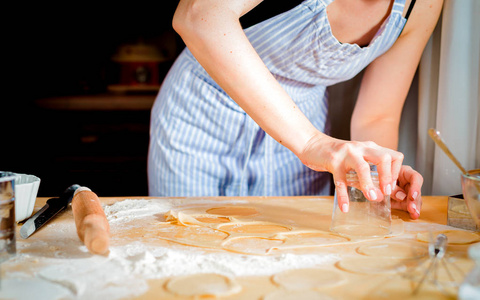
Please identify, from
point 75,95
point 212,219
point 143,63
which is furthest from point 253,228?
point 143,63

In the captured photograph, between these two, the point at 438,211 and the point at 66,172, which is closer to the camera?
the point at 438,211

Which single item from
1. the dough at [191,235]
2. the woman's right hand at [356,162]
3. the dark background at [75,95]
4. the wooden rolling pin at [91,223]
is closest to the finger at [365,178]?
→ the woman's right hand at [356,162]

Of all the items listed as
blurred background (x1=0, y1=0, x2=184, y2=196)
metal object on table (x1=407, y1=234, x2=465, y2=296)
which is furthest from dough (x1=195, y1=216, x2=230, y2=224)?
blurred background (x1=0, y1=0, x2=184, y2=196)

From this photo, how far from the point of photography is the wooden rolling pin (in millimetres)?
699

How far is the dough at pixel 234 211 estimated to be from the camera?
986 millimetres

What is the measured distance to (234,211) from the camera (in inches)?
39.8

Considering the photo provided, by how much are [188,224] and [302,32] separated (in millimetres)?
547

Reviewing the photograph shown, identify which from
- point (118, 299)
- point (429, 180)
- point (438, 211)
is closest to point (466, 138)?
point (429, 180)

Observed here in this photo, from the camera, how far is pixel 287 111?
914 mm

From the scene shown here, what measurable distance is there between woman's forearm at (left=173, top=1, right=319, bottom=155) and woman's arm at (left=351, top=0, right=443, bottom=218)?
0.47 m

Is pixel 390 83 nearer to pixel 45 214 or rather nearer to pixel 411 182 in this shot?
pixel 411 182

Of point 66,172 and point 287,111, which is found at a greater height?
point 287,111

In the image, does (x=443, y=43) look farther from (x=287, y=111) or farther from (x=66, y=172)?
(x=66, y=172)

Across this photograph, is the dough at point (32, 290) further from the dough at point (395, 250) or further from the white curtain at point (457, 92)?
the white curtain at point (457, 92)
